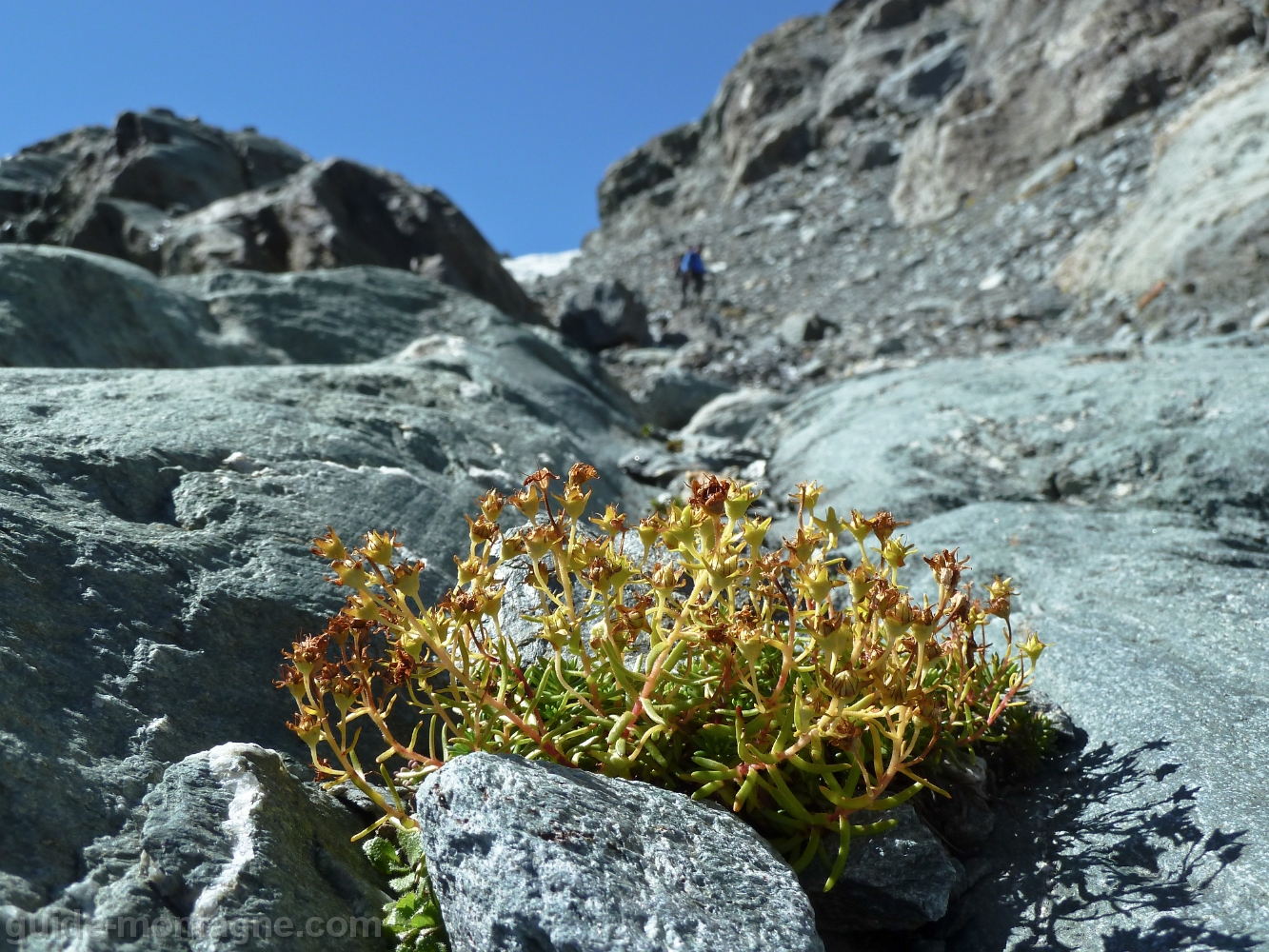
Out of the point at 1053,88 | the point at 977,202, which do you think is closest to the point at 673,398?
the point at 977,202

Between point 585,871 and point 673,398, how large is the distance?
30.0ft

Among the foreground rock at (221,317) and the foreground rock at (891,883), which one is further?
the foreground rock at (221,317)

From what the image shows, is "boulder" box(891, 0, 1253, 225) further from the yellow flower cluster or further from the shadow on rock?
the yellow flower cluster

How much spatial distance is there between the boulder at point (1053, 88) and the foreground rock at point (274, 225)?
13.5 metres

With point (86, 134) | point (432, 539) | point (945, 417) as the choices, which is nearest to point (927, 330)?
point (945, 417)

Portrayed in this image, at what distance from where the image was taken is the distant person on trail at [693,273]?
906 inches

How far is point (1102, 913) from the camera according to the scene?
2.40m

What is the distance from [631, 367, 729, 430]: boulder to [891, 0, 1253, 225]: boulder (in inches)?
557

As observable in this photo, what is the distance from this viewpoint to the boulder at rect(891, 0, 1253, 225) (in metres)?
19.9

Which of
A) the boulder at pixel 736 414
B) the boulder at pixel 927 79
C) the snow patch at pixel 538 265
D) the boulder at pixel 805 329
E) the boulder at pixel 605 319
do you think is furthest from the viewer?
the snow patch at pixel 538 265

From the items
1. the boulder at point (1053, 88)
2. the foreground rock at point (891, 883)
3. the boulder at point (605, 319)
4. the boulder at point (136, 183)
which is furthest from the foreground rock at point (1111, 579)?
the boulder at point (1053, 88)

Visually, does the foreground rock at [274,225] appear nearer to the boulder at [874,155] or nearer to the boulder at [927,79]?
the boulder at [874,155]

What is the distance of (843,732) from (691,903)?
59 centimetres

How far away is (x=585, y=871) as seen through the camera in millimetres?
2033
